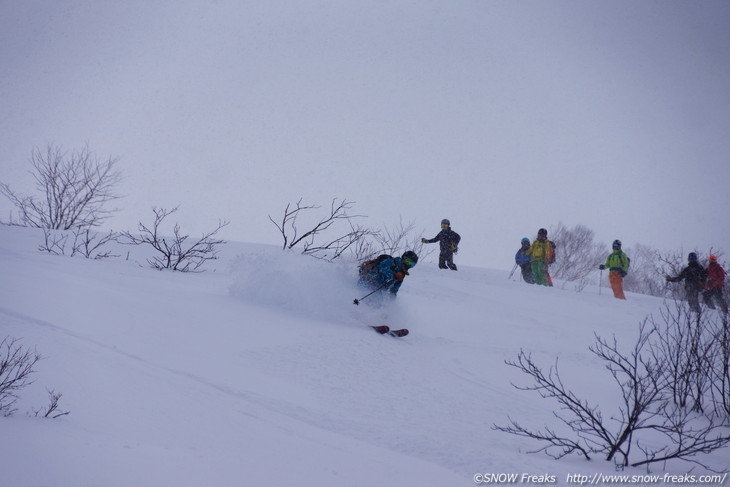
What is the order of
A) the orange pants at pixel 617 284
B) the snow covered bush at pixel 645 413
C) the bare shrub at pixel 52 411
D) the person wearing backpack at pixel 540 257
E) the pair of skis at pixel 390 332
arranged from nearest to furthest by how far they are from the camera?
the bare shrub at pixel 52 411 < the snow covered bush at pixel 645 413 < the pair of skis at pixel 390 332 < the orange pants at pixel 617 284 < the person wearing backpack at pixel 540 257

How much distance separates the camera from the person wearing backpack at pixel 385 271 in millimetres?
6477

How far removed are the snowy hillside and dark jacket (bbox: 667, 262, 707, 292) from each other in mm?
2829

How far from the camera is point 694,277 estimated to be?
902 cm

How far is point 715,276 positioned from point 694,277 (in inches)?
14.2

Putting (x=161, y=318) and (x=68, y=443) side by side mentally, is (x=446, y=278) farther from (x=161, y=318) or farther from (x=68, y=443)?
(x=68, y=443)

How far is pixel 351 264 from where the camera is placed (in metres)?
6.91

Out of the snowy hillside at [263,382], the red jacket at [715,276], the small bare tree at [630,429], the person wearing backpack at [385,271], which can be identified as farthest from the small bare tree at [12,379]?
the red jacket at [715,276]

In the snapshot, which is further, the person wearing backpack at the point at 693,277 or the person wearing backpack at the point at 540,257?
the person wearing backpack at the point at 540,257

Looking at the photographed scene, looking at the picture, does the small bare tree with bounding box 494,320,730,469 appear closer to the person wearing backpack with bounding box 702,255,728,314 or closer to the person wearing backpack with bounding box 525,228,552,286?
the person wearing backpack with bounding box 702,255,728,314

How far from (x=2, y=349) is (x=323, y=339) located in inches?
114

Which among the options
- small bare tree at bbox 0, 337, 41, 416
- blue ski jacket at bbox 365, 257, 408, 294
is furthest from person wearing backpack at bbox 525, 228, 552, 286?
small bare tree at bbox 0, 337, 41, 416

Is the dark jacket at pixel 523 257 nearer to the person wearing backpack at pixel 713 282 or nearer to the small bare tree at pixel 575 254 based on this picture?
the person wearing backpack at pixel 713 282

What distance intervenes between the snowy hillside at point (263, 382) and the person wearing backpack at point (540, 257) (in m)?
3.89

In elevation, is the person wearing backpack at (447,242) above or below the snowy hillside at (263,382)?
above
